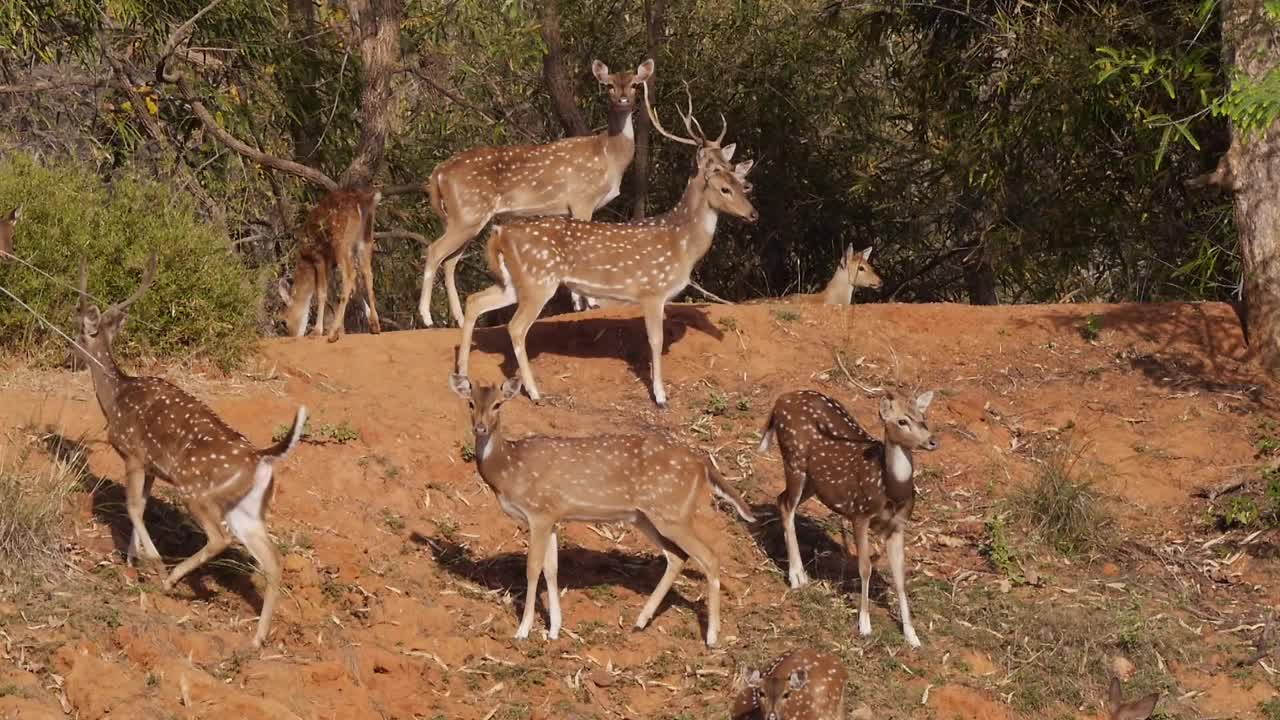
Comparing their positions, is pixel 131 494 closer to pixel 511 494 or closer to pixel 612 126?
pixel 511 494

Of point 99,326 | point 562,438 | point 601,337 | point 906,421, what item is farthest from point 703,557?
point 601,337

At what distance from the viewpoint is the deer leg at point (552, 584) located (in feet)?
38.1

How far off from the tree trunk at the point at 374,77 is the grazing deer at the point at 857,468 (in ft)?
19.9

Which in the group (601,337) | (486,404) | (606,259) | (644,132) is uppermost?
(486,404)

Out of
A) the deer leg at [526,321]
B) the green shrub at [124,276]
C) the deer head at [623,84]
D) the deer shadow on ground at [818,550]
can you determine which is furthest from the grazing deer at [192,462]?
the deer head at [623,84]

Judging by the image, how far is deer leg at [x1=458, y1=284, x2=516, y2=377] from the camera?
14.5 metres

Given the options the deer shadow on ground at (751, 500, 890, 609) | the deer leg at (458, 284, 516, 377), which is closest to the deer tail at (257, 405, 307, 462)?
the deer leg at (458, 284, 516, 377)

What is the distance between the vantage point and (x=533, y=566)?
11508 mm

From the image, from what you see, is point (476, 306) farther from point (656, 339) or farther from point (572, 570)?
point (572, 570)

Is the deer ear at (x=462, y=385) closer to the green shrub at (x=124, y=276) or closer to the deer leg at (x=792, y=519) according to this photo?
the deer leg at (x=792, y=519)

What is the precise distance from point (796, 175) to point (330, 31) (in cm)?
525

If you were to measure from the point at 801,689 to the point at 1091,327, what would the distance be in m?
7.36

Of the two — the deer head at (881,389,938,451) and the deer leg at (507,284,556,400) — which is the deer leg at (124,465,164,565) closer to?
the deer leg at (507,284,556,400)

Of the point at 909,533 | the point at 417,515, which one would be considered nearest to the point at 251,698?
the point at 417,515
